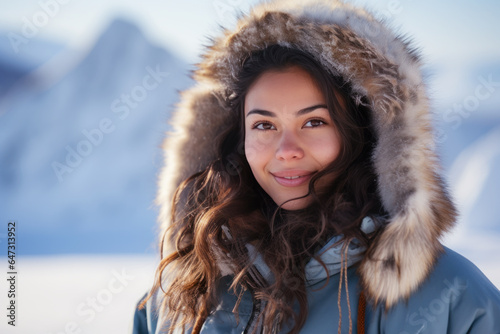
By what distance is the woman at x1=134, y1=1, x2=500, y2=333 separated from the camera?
1105 millimetres

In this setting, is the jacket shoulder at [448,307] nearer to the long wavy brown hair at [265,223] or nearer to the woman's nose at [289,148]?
the long wavy brown hair at [265,223]

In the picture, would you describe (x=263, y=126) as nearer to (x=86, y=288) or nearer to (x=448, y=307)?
(x=448, y=307)

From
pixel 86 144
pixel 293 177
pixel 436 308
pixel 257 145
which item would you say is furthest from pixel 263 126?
pixel 86 144

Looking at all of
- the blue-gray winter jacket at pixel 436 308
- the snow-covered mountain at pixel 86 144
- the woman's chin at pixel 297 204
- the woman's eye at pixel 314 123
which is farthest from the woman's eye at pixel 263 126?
the snow-covered mountain at pixel 86 144

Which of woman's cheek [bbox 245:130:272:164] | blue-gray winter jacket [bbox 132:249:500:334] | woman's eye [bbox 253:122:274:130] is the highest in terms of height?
woman's eye [bbox 253:122:274:130]

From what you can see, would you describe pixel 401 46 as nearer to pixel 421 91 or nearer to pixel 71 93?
pixel 421 91

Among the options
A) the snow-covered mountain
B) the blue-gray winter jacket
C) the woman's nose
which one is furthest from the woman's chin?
the snow-covered mountain

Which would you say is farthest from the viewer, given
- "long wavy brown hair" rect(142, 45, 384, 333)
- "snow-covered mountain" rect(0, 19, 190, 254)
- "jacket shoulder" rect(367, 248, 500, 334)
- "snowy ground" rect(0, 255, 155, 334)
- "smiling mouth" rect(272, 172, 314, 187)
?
"snow-covered mountain" rect(0, 19, 190, 254)

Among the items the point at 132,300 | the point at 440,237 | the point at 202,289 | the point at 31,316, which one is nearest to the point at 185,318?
the point at 202,289

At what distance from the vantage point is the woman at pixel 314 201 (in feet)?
3.63

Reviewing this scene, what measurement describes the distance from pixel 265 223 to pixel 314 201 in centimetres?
18

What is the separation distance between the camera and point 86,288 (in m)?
4.35

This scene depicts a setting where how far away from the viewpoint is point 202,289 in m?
1.41

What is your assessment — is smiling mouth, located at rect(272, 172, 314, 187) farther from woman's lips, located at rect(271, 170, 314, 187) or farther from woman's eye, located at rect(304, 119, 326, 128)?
woman's eye, located at rect(304, 119, 326, 128)
